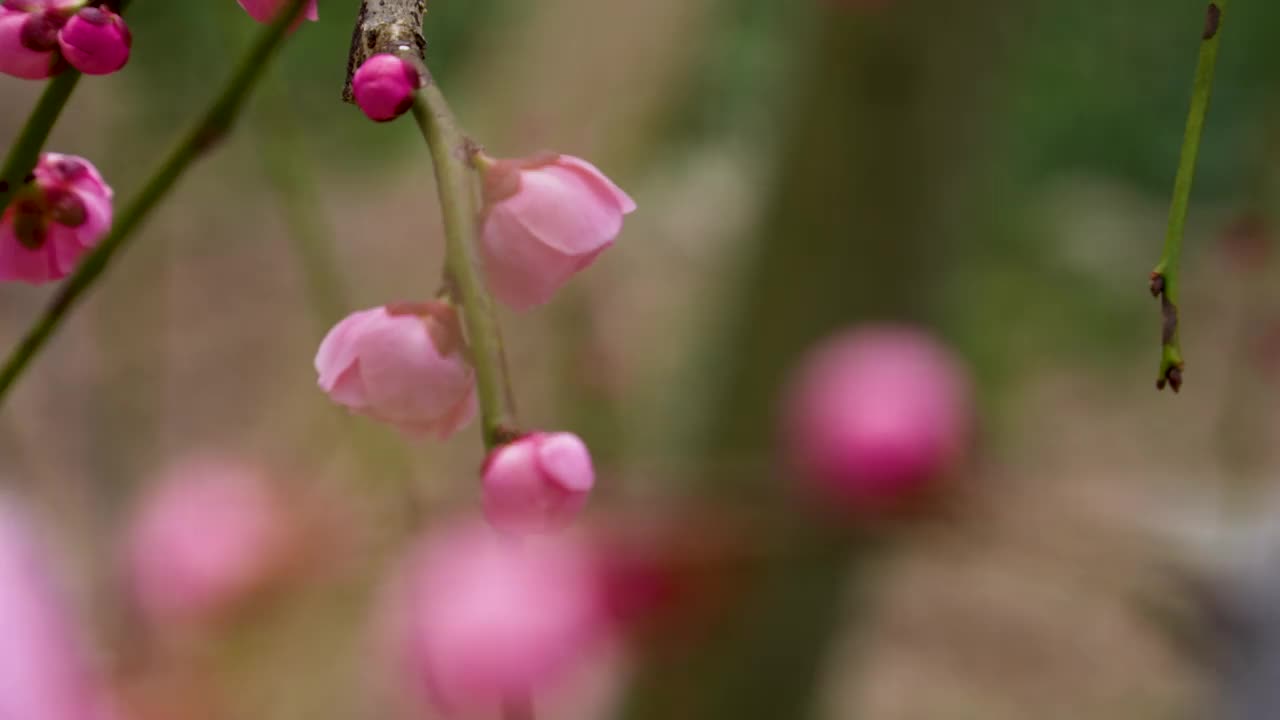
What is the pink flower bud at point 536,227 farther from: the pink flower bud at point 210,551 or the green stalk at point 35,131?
the pink flower bud at point 210,551

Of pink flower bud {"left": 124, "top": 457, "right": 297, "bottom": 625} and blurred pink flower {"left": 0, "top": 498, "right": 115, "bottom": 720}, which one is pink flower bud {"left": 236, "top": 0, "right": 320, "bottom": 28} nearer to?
blurred pink flower {"left": 0, "top": 498, "right": 115, "bottom": 720}

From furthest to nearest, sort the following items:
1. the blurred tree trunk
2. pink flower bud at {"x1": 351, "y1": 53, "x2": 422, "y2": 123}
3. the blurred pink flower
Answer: the blurred tree trunk → the blurred pink flower → pink flower bud at {"x1": 351, "y1": 53, "x2": 422, "y2": 123}

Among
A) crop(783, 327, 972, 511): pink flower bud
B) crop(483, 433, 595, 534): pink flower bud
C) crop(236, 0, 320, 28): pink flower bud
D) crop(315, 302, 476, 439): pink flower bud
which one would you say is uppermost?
crop(783, 327, 972, 511): pink flower bud

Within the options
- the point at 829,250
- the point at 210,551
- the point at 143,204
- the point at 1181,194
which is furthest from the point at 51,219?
the point at 829,250

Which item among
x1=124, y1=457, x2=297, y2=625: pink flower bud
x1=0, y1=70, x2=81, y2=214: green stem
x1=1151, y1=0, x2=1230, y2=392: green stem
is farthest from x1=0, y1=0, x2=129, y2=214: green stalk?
x1=124, y1=457, x2=297, y2=625: pink flower bud

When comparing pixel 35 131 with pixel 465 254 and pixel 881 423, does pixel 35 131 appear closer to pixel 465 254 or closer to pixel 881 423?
pixel 465 254

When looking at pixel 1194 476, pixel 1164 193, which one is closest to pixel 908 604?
pixel 1194 476
